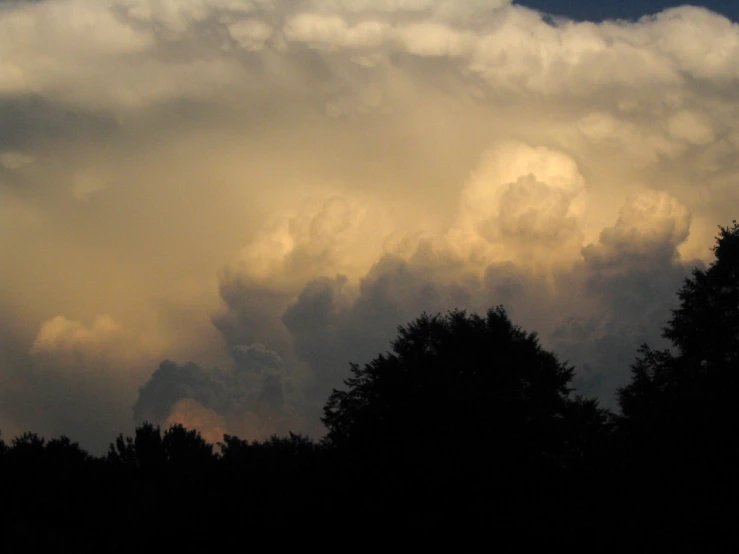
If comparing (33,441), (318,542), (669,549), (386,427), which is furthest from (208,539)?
(33,441)

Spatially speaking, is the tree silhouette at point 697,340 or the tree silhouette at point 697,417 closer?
the tree silhouette at point 697,417

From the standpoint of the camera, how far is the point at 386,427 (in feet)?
155

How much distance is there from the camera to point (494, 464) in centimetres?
4216

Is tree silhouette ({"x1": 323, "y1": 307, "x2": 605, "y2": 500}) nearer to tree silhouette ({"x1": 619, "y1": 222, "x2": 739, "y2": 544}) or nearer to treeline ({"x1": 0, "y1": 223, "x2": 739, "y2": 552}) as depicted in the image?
treeline ({"x1": 0, "y1": 223, "x2": 739, "y2": 552})

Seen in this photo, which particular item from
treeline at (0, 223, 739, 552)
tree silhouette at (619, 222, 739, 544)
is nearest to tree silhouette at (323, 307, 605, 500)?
treeline at (0, 223, 739, 552)

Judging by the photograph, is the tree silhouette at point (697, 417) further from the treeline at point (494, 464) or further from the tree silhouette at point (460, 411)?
the tree silhouette at point (460, 411)

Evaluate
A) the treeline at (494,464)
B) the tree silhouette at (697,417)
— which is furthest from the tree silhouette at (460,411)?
the tree silhouette at (697,417)

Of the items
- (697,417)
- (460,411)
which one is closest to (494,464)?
(460,411)

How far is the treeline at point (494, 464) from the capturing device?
36938mm

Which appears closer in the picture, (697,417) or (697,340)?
(697,417)

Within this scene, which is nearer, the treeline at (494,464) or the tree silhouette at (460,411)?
the treeline at (494,464)

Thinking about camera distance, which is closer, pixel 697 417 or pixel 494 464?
pixel 697 417

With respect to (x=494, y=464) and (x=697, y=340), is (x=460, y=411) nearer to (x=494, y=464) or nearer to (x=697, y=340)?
(x=494, y=464)

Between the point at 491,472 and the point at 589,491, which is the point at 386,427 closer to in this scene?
the point at 491,472
